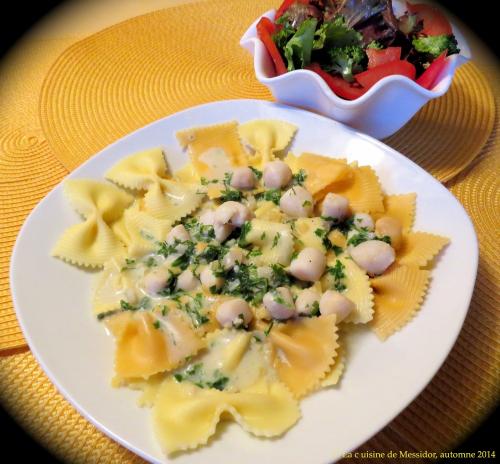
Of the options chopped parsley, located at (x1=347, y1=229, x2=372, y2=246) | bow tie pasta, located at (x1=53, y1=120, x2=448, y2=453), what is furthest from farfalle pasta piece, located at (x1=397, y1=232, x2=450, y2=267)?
chopped parsley, located at (x1=347, y1=229, x2=372, y2=246)

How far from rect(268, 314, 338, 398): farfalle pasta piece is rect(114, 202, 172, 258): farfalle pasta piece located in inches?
29.3

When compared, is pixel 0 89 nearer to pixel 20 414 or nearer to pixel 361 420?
pixel 20 414

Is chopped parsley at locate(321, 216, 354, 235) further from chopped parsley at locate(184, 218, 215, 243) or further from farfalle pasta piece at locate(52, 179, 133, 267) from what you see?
farfalle pasta piece at locate(52, 179, 133, 267)

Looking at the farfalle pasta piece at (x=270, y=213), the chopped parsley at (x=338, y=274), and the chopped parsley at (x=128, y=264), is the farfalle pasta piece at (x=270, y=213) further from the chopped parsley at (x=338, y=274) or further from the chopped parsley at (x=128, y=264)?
the chopped parsley at (x=128, y=264)

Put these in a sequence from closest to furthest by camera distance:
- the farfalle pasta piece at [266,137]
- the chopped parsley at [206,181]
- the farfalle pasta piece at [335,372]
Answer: the farfalle pasta piece at [335,372], the chopped parsley at [206,181], the farfalle pasta piece at [266,137]

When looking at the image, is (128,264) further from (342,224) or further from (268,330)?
(342,224)

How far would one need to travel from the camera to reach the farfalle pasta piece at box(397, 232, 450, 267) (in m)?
2.18

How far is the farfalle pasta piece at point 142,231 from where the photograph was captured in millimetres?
2365

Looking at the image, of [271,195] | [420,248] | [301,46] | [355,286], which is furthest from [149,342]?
[301,46]

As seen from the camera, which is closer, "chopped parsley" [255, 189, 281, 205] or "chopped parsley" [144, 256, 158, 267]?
"chopped parsley" [144, 256, 158, 267]

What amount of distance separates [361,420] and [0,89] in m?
3.38

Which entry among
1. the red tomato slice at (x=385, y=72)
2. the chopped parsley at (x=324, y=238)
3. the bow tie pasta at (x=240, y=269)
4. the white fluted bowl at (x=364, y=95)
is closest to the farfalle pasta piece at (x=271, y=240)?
the bow tie pasta at (x=240, y=269)

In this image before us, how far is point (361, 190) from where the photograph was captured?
2486mm

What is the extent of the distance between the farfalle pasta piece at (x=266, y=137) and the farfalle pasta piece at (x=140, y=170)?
50 cm
